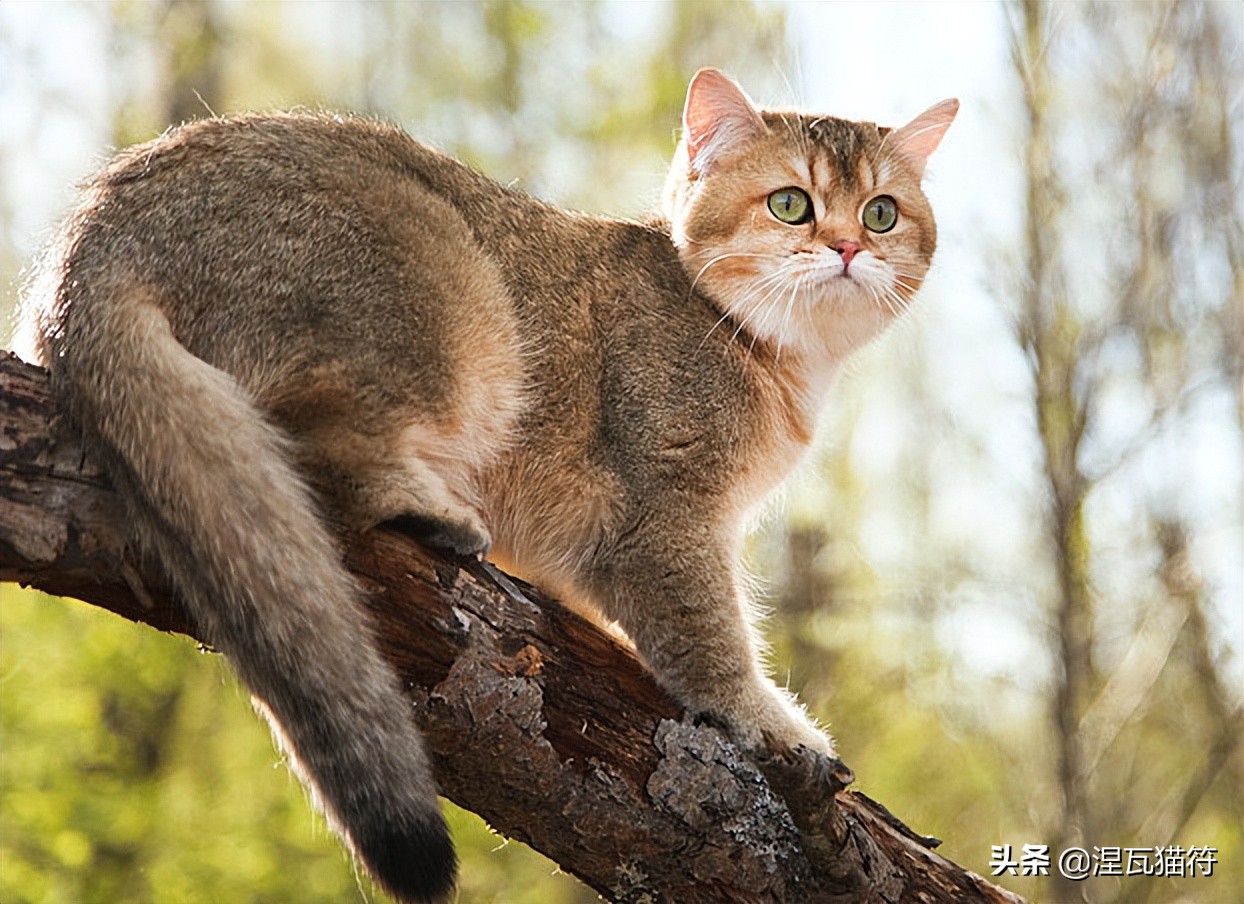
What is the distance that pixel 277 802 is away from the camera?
7621 mm

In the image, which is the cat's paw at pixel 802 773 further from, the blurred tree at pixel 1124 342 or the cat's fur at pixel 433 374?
the blurred tree at pixel 1124 342

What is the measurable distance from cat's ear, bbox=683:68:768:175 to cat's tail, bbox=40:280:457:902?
5.89ft

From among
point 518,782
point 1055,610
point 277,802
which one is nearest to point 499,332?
point 518,782

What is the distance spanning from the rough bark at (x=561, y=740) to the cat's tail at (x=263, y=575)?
109mm

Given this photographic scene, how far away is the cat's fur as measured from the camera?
2.60 metres

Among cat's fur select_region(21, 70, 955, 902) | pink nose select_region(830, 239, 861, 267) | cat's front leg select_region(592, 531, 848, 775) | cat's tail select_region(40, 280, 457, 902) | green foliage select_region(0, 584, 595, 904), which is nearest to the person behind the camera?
cat's tail select_region(40, 280, 457, 902)

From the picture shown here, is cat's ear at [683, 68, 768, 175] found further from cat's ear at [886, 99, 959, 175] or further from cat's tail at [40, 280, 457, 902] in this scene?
cat's tail at [40, 280, 457, 902]

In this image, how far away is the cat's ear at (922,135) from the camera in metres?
4.12

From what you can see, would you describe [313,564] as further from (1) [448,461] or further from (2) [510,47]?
(2) [510,47]

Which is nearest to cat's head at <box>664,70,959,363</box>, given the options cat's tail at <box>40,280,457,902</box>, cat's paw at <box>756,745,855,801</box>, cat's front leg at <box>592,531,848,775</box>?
cat's front leg at <box>592,531,848,775</box>

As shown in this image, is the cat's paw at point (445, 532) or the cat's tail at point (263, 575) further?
the cat's paw at point (445, 532)

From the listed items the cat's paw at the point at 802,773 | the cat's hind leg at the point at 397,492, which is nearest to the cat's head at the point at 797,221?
the cat's hind leg at the point at 397,492

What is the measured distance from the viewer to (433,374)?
10.1 feet

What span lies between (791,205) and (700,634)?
1.31 m
